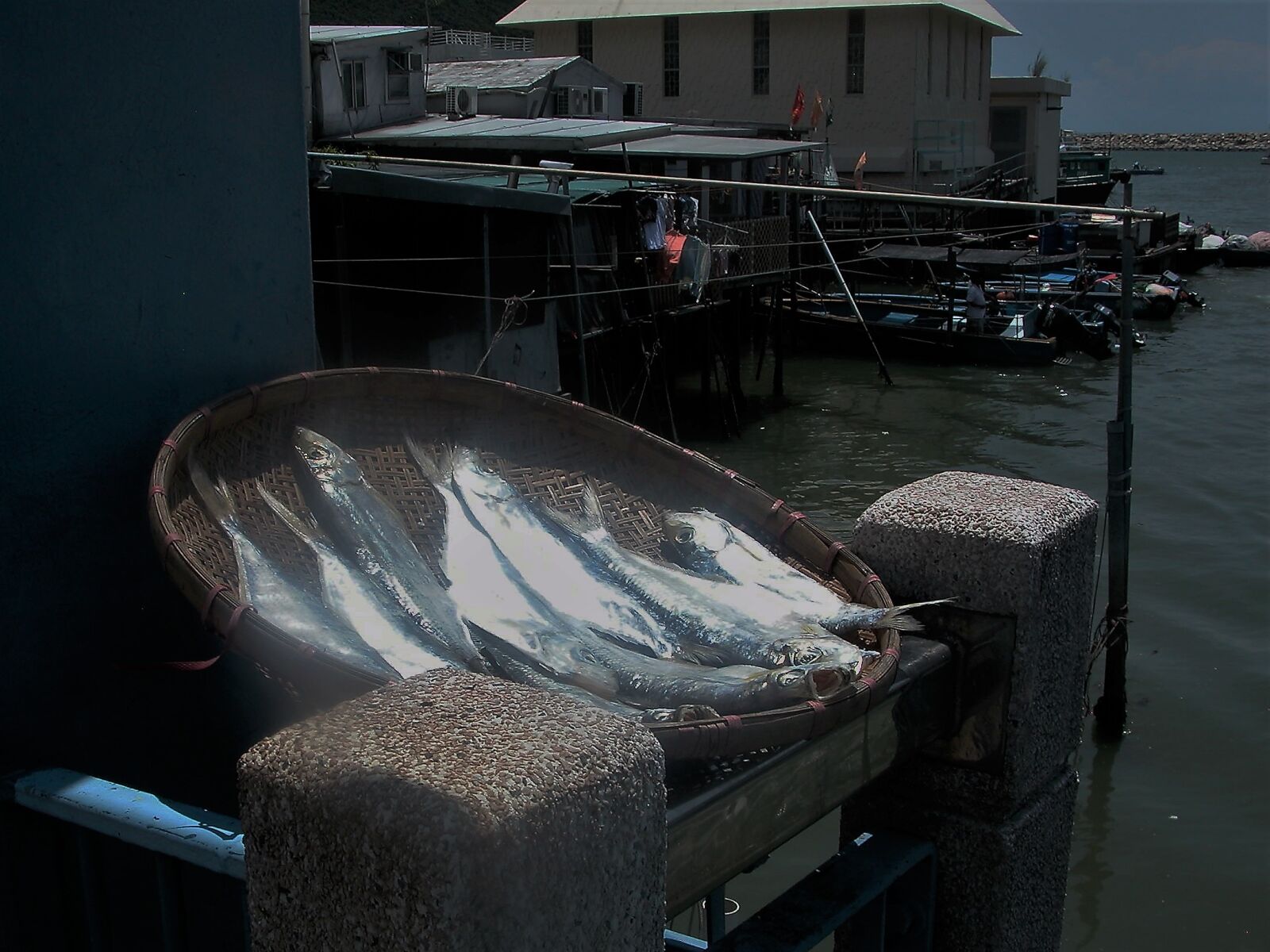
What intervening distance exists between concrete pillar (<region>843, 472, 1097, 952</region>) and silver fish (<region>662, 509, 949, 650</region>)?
0.17m

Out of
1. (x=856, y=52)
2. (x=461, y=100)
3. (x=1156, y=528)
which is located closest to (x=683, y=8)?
(x=856, y=52)

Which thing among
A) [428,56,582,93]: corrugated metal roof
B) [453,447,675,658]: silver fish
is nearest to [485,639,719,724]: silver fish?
[453,447,675,658]: silver fish

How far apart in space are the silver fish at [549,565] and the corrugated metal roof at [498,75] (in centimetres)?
3157

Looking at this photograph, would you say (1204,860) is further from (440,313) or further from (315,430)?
(440,313)

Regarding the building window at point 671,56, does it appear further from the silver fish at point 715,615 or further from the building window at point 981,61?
the silver fish at point 715,615

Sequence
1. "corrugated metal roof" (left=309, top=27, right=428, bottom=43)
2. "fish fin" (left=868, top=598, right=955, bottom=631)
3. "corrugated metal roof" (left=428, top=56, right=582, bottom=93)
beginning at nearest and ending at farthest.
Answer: "fish fin" (left=868, top=598, right=955, bottom=631)
"corrugated metal roof" (left=309, top=27, right=428, bottom=43)
"corrugated metal roof" (left=428, top=56, right=582, bottom=93)

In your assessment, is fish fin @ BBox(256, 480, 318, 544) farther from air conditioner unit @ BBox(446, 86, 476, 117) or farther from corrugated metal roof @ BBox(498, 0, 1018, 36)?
corrugated metal roof @ BBox(498, 0, 1018, 36)

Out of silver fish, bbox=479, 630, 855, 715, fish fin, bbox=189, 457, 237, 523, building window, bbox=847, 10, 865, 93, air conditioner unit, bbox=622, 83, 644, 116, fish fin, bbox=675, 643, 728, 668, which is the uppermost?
building window, bbox=847, 10, 865, 93

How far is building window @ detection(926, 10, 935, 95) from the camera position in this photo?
43.2m

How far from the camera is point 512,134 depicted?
910 inches

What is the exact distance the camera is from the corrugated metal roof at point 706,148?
23734 mm

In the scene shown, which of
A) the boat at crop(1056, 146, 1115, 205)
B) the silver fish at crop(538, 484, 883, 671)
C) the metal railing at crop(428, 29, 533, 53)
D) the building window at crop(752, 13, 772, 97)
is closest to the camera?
the silver fish at crop(538, 484, 883, 671)

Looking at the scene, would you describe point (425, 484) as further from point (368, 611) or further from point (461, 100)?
point (461, 100)

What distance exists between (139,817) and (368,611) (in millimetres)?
837
